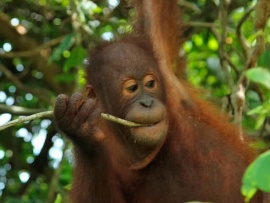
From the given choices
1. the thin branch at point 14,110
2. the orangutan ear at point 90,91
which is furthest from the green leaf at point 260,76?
the thin branch at point 14,110

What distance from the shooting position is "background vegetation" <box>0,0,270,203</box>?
4.88 m

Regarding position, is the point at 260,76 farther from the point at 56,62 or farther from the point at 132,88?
the point at 56,62

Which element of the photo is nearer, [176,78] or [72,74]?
[176,78]

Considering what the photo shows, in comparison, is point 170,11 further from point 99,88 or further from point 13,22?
point 13,22

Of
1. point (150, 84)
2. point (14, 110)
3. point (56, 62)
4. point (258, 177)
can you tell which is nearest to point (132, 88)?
point (150, 84)

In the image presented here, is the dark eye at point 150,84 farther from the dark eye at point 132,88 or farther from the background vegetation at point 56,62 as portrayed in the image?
the background vegetation at point 56,62

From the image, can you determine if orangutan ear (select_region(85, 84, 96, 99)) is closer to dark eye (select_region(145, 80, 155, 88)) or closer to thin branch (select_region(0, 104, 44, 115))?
dark eye (select_region(145, 80, 155, 88))

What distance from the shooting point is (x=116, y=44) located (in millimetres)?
4000

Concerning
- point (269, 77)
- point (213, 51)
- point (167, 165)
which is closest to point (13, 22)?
point (213, 51)

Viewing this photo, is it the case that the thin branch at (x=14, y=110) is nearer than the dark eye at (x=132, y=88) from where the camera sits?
No

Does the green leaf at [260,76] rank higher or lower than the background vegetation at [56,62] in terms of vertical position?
higher

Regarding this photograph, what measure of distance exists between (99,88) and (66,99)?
650 mm

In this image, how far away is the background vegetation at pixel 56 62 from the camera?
4.88 meters

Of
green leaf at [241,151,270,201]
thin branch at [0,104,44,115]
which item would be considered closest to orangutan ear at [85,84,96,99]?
thin branch at [0,104,44,115]
